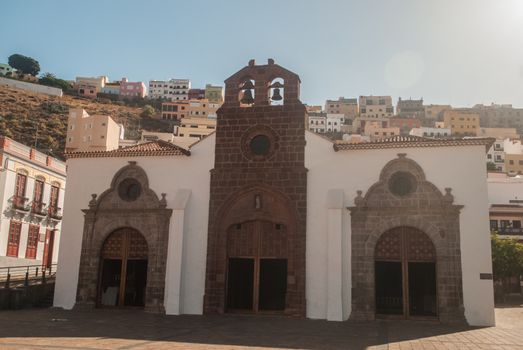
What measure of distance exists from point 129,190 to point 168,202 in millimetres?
2045

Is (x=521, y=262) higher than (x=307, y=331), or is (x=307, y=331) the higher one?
(x=521, y=262)

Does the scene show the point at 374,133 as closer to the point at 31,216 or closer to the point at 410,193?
the point at 31,216

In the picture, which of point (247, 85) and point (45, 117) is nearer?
point (247, 85)

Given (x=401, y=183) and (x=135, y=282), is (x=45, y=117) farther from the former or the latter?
(x=401, y=183)

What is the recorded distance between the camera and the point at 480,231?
1702 centimetres

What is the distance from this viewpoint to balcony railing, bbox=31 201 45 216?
3145cm

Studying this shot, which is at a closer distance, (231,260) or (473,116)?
(231,260)

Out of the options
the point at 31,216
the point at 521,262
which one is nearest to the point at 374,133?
the point at 521,262

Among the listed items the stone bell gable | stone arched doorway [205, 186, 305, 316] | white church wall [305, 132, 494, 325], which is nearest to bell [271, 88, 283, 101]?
→ the stone bell gable

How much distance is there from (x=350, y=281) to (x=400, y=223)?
261 cm

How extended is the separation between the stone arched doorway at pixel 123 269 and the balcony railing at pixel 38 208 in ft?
44.9

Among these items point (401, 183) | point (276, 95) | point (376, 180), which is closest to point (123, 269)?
point (276, 95)

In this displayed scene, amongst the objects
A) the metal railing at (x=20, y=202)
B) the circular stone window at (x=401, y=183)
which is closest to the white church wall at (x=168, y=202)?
the circular stone window at (x=401, y=183)

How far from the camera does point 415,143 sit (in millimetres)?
18016
